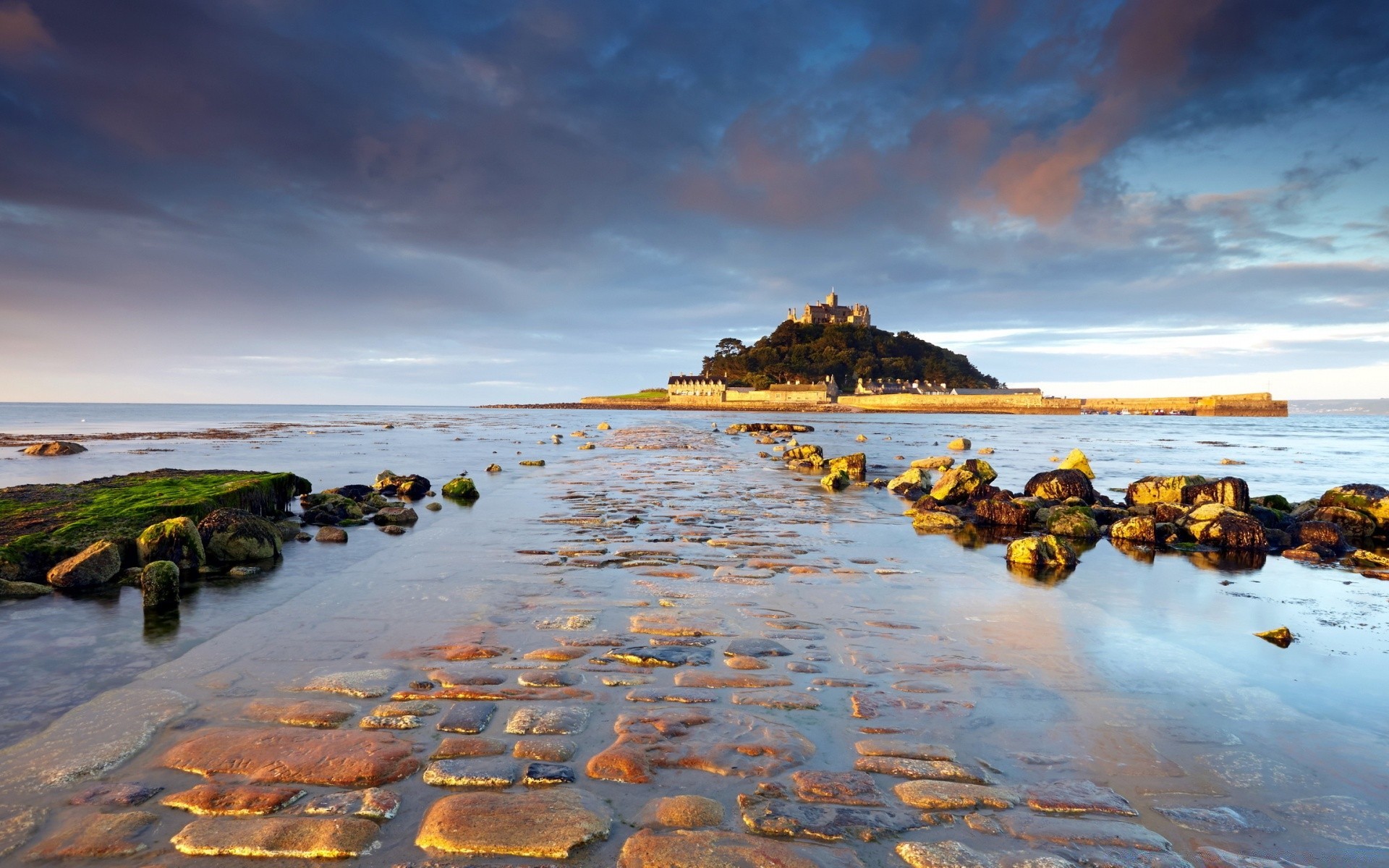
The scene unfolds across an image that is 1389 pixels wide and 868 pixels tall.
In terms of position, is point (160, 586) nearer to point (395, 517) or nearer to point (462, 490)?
point (395, 517)

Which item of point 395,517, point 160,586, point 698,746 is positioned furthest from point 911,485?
Answer: point 160,586

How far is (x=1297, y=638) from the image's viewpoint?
8.00m

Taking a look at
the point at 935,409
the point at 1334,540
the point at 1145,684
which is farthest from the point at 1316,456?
the point at 935,409

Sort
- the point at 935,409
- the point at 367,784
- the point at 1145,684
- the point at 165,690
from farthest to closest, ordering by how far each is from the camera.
→ the point at 935,409 → the point at 1145,684 → the point at 165,690 → the point at 367,784

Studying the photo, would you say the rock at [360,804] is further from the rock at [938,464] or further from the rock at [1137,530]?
the rock at [938,464]

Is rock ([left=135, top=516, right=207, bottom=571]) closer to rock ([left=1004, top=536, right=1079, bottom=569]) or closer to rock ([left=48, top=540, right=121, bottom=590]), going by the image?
rock ([left=48, top=540, right=121, bottom=590])

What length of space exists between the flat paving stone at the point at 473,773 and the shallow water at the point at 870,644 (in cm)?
11

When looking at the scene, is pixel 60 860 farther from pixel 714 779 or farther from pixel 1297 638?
pixel 1297 638

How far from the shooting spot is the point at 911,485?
21.1 meters

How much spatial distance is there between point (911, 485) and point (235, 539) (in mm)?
17230

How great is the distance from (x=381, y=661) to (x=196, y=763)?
2054mm

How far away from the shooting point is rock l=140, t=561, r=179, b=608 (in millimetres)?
8570

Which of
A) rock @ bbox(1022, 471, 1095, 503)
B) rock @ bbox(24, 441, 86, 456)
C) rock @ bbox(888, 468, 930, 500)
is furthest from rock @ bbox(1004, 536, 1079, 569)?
rock @ bbox(24, 441, 86, 456)

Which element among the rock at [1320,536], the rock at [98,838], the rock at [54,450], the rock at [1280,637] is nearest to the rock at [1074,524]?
the rock at [1320,536]
